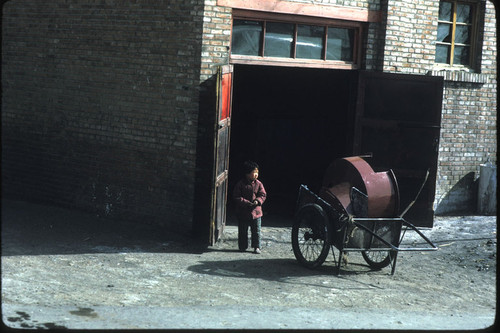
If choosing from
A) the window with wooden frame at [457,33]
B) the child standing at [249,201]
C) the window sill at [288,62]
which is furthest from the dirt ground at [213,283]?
the window with wooden frame at [457,33]

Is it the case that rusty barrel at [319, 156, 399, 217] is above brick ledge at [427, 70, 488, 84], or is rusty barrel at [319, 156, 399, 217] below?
below

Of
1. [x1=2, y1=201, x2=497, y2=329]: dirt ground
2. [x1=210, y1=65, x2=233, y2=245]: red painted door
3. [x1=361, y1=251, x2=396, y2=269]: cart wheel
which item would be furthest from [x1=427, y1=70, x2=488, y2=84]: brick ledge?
[x1=361, y1=251, x2=396, y2=269]: cart wheel

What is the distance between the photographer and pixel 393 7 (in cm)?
1161

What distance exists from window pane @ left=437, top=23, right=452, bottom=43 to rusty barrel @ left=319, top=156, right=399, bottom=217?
4.33 meters

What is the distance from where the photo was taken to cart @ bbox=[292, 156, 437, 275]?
8.70 meters

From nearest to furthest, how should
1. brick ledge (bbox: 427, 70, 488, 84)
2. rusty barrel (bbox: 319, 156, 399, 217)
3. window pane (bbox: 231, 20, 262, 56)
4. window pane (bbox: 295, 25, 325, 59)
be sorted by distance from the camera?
rusty barrel (bbox: 319, 156, 399, 217) → window pane (bbox: 231, 20, 262, 56) → window pane (bbox: 295, 25, 325, 59) → brick ledge (bbox: 427, 70, 488, 84)

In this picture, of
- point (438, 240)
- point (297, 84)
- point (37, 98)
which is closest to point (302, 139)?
point (297, 84)

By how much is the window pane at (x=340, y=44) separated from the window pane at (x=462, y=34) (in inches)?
89.4

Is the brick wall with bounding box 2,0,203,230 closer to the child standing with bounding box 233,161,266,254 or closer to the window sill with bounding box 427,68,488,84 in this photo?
the child standing with bounding box 233,161,266,254

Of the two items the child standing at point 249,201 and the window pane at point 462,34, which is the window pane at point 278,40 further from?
the window pane at point 462,34

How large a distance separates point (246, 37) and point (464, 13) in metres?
4.54

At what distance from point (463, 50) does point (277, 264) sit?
6.03 meters

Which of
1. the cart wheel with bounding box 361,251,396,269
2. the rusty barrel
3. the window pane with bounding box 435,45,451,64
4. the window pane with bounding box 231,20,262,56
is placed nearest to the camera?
the rusty barrel

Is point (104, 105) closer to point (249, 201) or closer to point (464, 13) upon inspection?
point (249, 201)
